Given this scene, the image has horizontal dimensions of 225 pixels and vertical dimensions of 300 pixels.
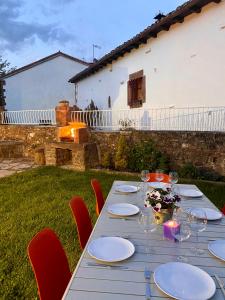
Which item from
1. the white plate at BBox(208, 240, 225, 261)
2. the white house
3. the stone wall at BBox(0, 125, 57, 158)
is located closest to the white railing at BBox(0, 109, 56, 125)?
the stone wall at BBox(0, 125, 57, 158)

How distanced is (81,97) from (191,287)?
15119 millimetres

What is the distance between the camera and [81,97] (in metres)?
15.9

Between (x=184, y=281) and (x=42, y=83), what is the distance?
1647cm

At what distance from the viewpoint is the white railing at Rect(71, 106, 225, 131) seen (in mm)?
6801

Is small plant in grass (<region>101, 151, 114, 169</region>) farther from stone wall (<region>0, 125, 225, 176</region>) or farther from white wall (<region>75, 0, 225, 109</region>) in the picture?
white wall (<region>75, 0, 225, 109</region>)

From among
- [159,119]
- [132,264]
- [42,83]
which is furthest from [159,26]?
[42,83]

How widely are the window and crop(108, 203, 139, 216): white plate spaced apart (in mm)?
7286

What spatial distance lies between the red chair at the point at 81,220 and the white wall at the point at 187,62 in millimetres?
5148

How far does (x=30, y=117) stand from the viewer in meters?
11.1

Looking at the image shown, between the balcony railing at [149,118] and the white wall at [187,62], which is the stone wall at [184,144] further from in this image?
the white wall at [187,62]

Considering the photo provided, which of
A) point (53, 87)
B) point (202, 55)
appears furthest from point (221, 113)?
point (53, 87)

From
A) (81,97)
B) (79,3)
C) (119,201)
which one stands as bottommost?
(119,201)

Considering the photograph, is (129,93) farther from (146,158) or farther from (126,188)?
(126,188)

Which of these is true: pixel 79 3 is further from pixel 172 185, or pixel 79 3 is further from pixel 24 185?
pixel 172 185
